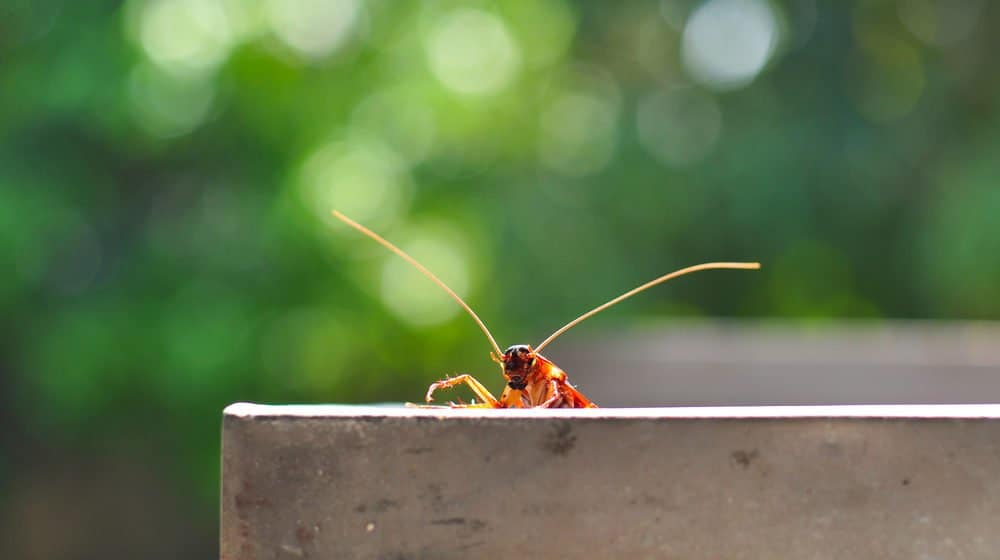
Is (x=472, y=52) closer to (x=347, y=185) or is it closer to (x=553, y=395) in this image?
(x=347, y=185)

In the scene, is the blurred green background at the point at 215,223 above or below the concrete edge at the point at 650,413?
above

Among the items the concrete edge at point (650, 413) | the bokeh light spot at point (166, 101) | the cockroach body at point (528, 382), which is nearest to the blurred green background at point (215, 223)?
the bokeh light spot at point (166, 101)

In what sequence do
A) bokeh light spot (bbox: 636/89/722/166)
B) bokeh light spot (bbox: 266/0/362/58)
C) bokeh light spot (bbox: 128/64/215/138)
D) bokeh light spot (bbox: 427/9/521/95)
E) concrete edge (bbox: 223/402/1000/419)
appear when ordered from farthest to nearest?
1. bokeh light spot (bbox: 636/89/722/166)
2. bokeh light spot (bbox: 427/9/521/95)
3. bokeh light spot (bbox: 266/0/362/58)
4. bokeh light spot (bbox: 128/64/215/138)
5. concrete edge (bbox: 223/402/1000/419)

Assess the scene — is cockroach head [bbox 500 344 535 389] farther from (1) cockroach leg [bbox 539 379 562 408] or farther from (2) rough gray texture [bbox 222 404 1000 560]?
(2) rough gray texture [bbox 222 404 1000 560]

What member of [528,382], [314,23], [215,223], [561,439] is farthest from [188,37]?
[561,439]

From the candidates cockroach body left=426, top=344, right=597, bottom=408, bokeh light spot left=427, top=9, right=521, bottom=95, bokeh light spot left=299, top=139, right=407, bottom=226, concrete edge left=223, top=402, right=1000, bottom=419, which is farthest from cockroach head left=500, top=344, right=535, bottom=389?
bokeh light spot left=427, top=9, right=521, bottom=95

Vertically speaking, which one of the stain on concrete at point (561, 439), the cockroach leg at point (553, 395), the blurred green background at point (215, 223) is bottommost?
the stain on concrete at point (561, 439)

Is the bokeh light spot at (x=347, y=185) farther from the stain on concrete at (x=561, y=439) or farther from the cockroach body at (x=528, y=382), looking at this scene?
the stain on concrete at (x=561, y=439)
